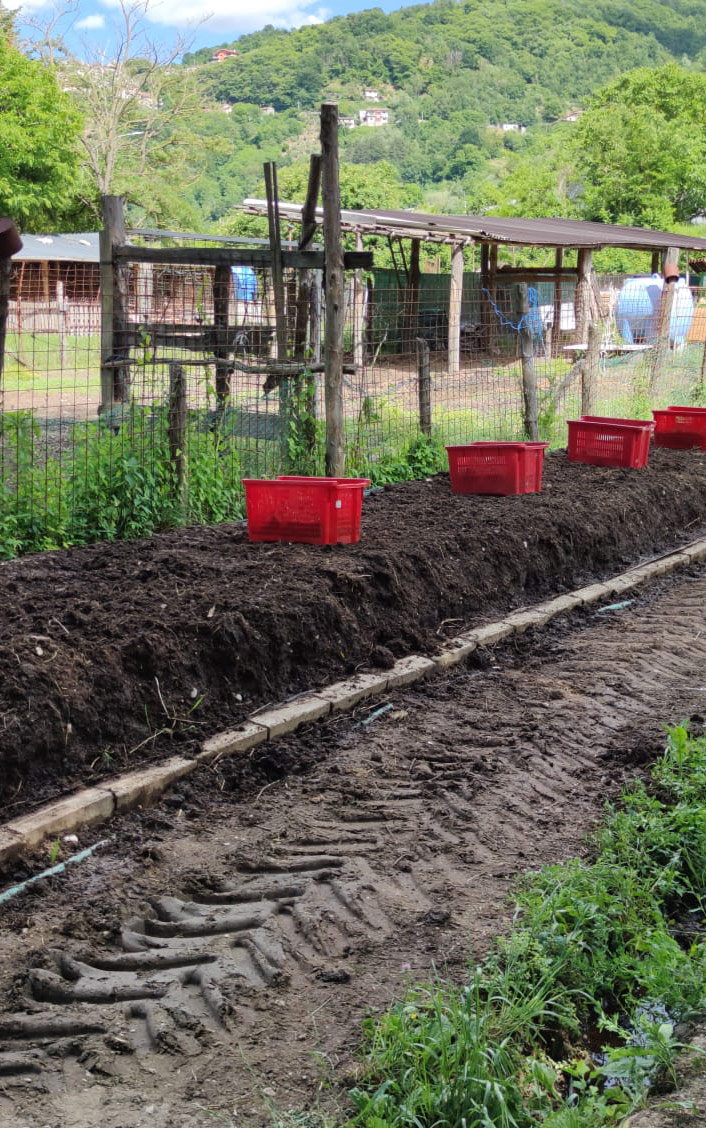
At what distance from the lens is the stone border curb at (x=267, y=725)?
12.9 ft

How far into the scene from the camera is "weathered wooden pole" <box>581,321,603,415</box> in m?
12.2

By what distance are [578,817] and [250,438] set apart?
16.0 feet

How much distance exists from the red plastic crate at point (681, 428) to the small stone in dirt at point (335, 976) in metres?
9.47

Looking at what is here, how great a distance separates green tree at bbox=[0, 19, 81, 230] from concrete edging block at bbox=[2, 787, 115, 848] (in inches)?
1243

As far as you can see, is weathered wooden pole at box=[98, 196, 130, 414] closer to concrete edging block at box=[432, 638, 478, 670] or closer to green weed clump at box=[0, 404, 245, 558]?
green weed clump at box=[0, 404, 245, 558]

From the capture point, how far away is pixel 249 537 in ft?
22.4

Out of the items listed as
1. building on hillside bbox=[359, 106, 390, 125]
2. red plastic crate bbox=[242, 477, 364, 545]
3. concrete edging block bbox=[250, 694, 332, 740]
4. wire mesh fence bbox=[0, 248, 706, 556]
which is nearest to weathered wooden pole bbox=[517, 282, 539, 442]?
wire mesh fence bbox=[0, 248, 706, 556]

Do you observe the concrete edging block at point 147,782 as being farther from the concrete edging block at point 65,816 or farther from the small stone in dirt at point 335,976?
the small stone in dirt at point 335,976

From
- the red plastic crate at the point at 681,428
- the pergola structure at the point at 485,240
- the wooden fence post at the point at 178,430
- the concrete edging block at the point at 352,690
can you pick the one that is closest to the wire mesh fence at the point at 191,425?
the wooden fence post at the point at 178,430

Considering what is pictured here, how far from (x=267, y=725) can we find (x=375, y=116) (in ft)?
438

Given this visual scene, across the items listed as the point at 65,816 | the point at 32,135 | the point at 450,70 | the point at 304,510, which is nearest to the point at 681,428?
the point at 304,510

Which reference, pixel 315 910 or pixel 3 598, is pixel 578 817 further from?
pixel 3 598

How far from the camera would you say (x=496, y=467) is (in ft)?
28.4

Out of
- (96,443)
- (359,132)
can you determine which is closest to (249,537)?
(96,443)
